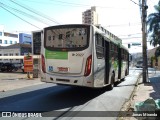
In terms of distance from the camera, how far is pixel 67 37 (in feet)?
41.0

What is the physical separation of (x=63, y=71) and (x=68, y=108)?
2439 mm

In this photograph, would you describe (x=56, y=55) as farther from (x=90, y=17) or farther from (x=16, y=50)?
(x=16, y=50)

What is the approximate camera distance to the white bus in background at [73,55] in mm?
11977

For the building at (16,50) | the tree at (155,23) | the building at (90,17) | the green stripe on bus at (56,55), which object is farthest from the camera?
the building at (16,50)

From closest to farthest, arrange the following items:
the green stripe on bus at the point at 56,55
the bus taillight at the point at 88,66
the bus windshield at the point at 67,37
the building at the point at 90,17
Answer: the bus taillight at the point at 88,66, the bus windshield at the point at 67,37, the green stripe on bus at the point at 56,55, the building at the point at 90,17

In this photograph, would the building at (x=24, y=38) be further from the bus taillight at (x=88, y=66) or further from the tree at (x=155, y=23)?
the bus taillight at (x=88, y=66)

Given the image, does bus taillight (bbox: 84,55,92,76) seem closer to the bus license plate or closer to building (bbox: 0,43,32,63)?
the bus license plate

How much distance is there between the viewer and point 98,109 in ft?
33.8

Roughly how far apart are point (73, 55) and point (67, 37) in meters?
0.95

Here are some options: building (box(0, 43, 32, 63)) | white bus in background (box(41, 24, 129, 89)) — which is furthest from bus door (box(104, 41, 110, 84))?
building (box(0, 43, 32, 63))

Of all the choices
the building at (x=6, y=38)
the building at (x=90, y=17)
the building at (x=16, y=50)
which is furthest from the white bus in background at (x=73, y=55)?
the building at (x=6, y=38)

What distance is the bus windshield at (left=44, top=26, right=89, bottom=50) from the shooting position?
480 inches

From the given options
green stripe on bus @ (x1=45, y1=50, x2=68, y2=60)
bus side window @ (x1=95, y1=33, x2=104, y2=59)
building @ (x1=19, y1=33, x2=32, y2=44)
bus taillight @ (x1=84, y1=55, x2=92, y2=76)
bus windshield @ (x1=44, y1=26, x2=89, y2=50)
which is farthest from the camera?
building @ (x1=19, y1=33, x2=32, y2=44)

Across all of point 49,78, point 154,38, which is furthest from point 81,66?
point 154,38
